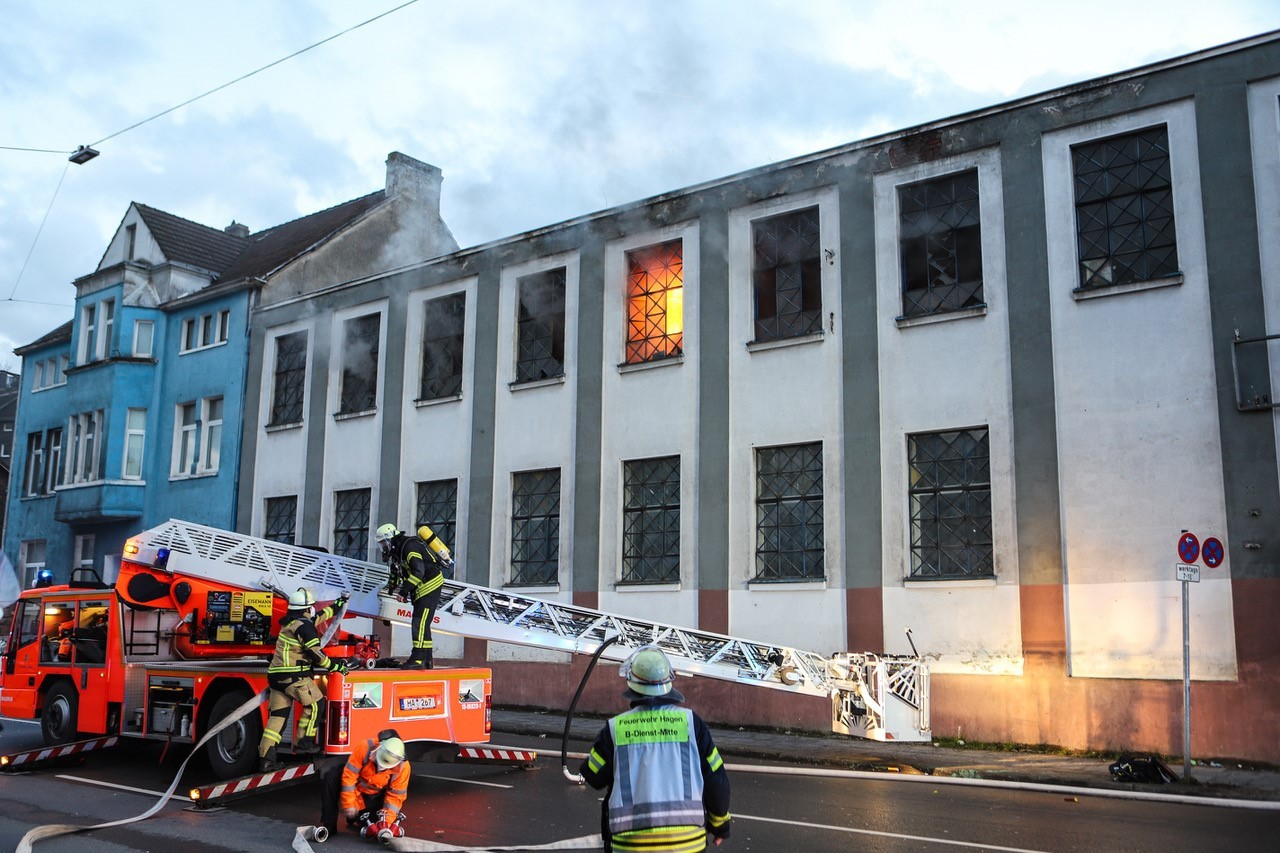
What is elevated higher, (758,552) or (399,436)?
(399,436)

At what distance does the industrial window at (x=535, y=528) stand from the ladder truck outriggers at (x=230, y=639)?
20.7 ft

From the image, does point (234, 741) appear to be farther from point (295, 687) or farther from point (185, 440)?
point (185, 440)

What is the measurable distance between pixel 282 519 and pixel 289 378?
10.3 feet

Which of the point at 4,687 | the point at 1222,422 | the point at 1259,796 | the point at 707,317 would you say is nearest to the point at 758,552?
the point at 707,317

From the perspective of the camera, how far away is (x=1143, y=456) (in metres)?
13.6

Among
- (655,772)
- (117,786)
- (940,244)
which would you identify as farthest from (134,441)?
(655,772)

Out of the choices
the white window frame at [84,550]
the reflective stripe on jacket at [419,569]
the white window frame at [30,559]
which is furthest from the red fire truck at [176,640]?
the white window frame at [30,559]

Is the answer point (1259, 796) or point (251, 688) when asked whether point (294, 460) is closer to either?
point (251, 688)

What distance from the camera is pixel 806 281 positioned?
676 inches

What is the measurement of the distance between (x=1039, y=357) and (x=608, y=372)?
7187 mm

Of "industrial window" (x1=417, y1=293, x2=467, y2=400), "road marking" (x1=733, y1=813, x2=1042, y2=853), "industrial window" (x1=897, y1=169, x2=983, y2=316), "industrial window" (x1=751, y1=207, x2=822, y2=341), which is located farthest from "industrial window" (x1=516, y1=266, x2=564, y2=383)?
"road marking" (x1=733, y1=813, x2=1042, y2=853)

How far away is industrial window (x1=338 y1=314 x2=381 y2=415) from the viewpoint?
22938 mm

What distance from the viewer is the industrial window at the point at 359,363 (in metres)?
22.9

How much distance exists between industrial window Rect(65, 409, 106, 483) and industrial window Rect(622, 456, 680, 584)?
51.1 feet
